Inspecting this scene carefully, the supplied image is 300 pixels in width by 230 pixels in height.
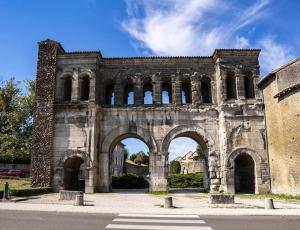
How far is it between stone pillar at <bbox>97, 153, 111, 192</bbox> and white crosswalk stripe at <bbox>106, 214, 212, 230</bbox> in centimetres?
1136

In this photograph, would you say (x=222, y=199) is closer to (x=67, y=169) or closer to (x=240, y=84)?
(x=240, y=84)

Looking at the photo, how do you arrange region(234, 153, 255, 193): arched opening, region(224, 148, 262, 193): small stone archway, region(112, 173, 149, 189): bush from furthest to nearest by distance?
region(112, 173, 149, 189): bush
region(234, 153, 255, 193): arched opening
region(224, 148, 262, 193): small stone archway

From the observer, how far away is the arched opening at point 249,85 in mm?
23281

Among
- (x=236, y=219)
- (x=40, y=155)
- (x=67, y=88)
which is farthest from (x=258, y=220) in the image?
(x=67, y=88)

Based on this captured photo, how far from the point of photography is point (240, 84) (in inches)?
893

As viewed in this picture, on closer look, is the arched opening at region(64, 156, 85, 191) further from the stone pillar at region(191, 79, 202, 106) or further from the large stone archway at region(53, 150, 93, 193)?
the stone pillar at region(191, 79, 202, 106)

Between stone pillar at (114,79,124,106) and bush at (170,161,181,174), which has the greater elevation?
stone pillar at (114,79,124,106)

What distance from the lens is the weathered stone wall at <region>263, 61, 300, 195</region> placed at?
18.5 meters

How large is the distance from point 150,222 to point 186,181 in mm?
26984

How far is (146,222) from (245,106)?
14785mm

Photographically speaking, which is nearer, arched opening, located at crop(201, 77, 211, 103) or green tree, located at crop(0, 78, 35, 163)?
arched opening, located at crop(201, 77, 211, 103)

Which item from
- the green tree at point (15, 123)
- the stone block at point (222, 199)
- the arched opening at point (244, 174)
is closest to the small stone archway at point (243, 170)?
the arched opening at point (244, 174)

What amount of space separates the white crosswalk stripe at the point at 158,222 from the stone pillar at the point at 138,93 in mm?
12740

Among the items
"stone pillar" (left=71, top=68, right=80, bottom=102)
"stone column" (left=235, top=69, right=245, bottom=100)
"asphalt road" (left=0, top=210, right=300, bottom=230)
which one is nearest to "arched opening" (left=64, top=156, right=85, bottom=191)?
"stone pillar" (left=71, top=68, right=80, bottom=102)
